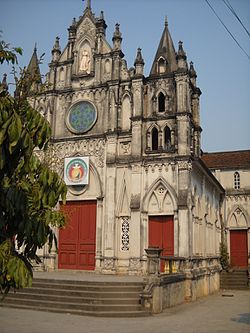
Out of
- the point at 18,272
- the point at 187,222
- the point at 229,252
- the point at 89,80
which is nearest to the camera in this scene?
the point at 18,272

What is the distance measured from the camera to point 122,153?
21938 millimetres

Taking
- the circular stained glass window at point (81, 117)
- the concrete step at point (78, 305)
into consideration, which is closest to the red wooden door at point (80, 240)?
the circular stained glass window at point (81, 117)

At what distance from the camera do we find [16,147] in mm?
5645

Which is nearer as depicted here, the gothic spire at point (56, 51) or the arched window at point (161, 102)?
the arched window at point (161, 102)

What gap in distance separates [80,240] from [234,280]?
11716mm

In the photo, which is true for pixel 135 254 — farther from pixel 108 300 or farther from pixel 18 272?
pixel 18 272

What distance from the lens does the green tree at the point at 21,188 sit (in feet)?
18.2

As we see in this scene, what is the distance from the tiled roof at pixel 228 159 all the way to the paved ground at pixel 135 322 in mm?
18383

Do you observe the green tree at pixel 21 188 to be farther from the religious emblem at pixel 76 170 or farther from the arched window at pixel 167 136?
the religious emblem at pixel 76 170

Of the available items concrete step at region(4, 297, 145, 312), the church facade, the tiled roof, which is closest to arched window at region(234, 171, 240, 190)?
the tiled roof

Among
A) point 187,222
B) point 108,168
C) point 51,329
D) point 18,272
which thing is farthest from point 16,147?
point 108,168

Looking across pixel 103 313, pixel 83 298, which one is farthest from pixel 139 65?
pixel 103 313

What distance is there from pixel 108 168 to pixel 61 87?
6.13 m

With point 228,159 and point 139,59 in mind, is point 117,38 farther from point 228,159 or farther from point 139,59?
point 228,159
